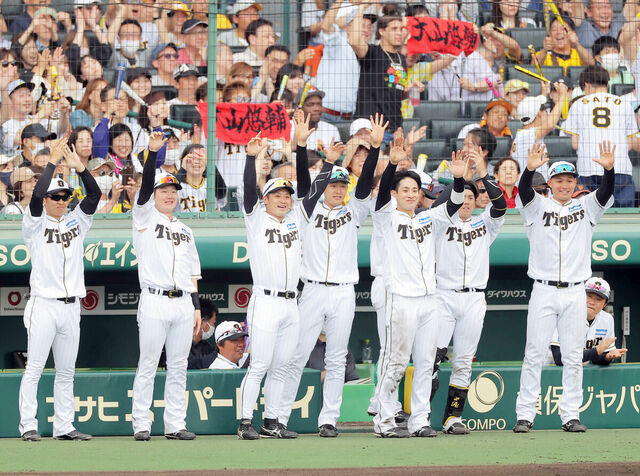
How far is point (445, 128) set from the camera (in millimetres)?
10234

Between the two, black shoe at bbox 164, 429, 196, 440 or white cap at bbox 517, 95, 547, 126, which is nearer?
black shoe at bbox 164, 429, 196, 440

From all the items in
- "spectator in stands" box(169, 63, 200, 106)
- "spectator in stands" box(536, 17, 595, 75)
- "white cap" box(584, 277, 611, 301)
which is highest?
"spectator in stands" box(536, 17, 595, 75)

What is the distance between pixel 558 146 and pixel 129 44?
4.33 meters

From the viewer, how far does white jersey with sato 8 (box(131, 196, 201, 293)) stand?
24.7 feet

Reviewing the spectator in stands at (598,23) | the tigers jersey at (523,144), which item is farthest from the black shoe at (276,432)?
the spectator in stands at (598,23)

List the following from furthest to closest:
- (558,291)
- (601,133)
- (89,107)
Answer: (89,107), (601,133), (558,291)

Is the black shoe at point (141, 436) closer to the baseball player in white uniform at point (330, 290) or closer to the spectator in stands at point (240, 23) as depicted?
the baseball player in white uniform at point (330, 290)

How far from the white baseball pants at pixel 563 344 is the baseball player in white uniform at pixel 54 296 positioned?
125 inches

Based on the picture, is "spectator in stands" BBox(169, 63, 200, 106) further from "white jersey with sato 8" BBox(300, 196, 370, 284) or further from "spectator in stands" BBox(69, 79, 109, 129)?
"white jersey with sato 8" BBox(300, 196, 370, 284)

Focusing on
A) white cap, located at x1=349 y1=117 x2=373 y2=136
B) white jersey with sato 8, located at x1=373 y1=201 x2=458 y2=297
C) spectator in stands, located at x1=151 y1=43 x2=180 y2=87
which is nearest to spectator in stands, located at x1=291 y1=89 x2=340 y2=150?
white cap, located at x1=349 y1=117 x2=373 y2=136

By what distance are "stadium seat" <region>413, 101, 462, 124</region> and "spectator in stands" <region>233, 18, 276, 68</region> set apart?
1609mm

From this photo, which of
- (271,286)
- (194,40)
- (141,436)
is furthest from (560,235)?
(194,40)

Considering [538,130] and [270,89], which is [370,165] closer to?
[538,130]

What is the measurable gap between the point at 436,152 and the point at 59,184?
378 centimetres
